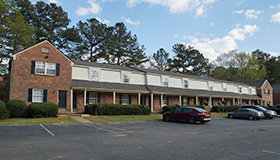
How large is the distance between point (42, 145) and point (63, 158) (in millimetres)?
2303

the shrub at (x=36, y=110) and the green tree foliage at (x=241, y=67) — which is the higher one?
the green tree foliage at (x=241, y=67)

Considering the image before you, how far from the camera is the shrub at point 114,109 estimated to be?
68.2 ft

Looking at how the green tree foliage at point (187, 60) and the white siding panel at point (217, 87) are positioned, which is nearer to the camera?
the white siding panel at point (217, 87)

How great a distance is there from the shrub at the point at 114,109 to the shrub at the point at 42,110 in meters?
3.67

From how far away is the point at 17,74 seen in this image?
1922 centimetres

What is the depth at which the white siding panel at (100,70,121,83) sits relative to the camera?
996 inches

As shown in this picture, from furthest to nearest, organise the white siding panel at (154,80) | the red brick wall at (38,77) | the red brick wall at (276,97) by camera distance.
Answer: the red brick wall at (276,97) → the white siding panel at (154,80) → the red brick wall at (38,77)

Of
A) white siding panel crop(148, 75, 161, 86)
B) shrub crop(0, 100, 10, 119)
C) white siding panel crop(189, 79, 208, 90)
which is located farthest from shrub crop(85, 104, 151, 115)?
white siding panel crop(189, 79, 208, 90)

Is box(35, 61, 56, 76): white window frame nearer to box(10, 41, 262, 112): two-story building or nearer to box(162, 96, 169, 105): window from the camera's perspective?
box(10, 41, 262, 112): two-story building

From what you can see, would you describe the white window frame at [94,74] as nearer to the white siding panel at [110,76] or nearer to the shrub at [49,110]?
the white siding panel at [110,76]

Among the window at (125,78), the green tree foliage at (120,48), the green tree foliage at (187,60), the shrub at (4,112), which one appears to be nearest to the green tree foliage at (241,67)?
the green tree foliage at (187,60)

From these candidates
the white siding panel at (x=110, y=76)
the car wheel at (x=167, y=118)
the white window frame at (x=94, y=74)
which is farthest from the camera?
the white siding panel at (x=110, y=76)

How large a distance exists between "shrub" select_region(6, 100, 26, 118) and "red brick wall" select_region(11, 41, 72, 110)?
1.47m

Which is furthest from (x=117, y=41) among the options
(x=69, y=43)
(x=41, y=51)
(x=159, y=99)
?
(x=41, y=51)
